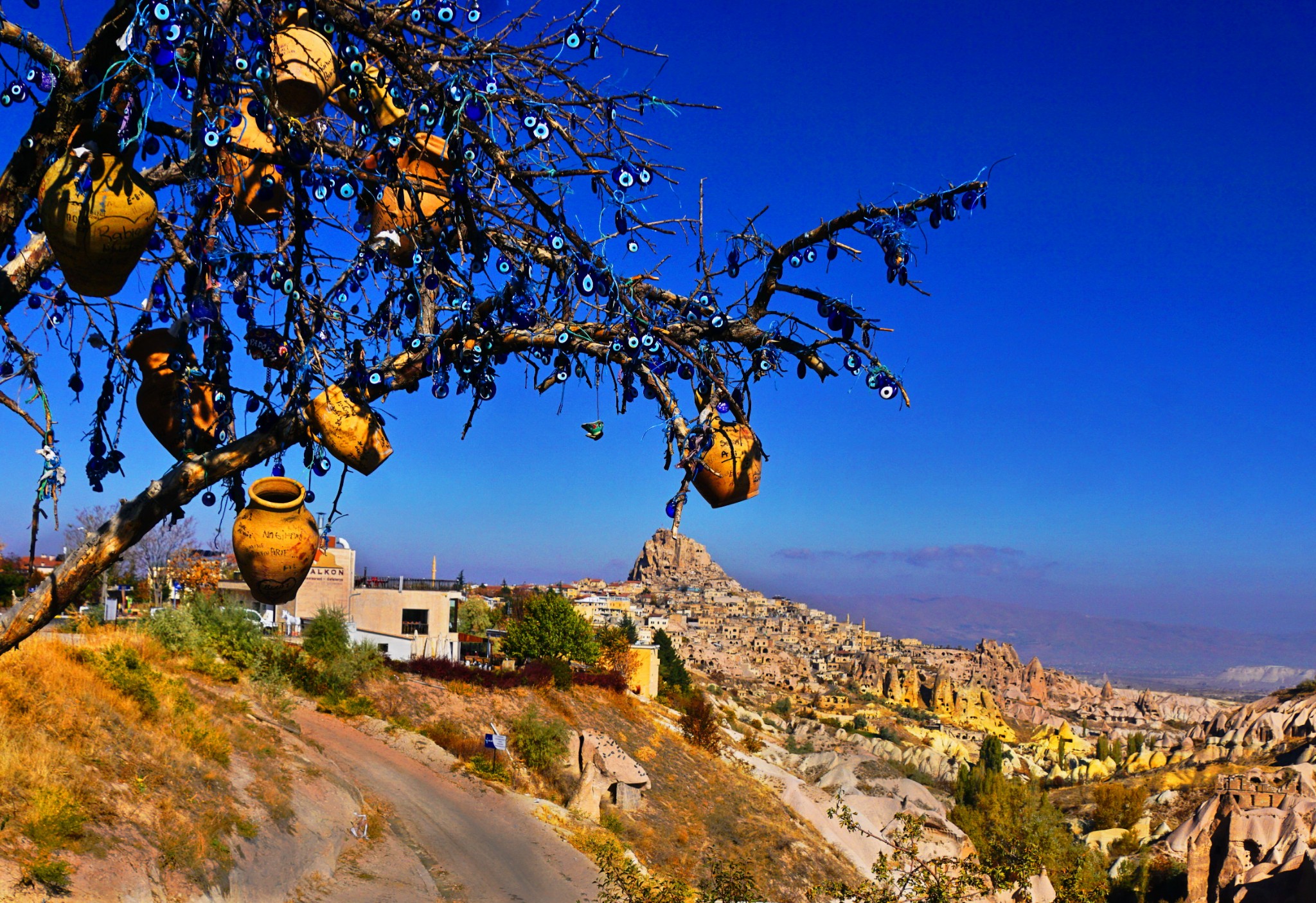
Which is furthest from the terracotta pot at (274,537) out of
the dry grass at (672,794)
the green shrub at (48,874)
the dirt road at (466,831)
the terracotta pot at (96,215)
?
the dry grass at (672,794)

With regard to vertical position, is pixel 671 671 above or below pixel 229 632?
below

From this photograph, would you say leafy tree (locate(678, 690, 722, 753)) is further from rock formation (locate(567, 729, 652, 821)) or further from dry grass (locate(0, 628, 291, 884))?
dry grass (locate(0, 628, 291, 884))

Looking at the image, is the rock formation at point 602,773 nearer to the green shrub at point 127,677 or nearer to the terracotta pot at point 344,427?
the green shrub at point 127,677

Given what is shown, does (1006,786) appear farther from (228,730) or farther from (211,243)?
(211,243)

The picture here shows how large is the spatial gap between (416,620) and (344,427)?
32.2 metres

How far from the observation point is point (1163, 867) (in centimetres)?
2594

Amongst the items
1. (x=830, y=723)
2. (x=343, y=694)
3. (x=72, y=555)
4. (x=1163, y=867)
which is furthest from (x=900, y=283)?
(x=830, y=723)

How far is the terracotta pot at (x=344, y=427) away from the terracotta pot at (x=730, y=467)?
1037mm

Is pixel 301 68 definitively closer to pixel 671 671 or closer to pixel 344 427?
pixel 344 427

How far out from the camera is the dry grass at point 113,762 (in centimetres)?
696

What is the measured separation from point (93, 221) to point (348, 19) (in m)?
0.91

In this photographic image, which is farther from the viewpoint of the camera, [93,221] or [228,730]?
[228,730]

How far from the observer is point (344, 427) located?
8.96 feet

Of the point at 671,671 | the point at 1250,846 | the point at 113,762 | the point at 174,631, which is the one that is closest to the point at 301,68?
the point at 113,762
